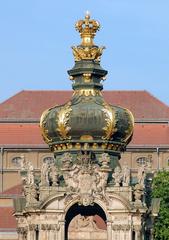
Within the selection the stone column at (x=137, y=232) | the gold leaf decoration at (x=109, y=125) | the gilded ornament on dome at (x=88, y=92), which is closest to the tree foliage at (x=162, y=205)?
the gilded ornament on dome at (x=88, y=92)

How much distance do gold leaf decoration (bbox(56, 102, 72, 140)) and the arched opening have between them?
1254 mm

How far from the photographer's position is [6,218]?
10769 cm

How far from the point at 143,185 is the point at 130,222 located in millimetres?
730

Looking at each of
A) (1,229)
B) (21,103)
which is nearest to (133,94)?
(21,103)

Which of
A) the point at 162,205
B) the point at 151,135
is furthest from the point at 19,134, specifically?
the point at 162,205

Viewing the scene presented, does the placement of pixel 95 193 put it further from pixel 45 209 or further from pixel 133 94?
pixel 133 94

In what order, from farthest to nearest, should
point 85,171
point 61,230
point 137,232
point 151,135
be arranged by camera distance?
point 151,135 < point 85,171 < point 61,230 < point 137,232

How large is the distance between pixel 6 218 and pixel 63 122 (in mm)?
82454

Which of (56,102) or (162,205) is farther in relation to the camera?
(56,102)

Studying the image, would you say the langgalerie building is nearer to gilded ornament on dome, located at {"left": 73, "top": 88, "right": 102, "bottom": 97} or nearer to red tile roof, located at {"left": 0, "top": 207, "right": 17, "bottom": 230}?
gilded ornament on dome, located at {"left": 73, "top": 88, "right": 102, "bottom": 97}

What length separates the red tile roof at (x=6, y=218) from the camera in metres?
104

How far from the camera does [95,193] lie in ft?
83.8

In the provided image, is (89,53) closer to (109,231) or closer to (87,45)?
(87,45)

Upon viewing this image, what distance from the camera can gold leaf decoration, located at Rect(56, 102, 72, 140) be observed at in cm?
2575
